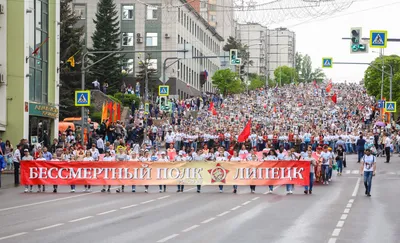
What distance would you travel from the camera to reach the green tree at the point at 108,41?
84812 millimetres

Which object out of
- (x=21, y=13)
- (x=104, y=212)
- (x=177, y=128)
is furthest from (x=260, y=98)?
(x=104, y=212)

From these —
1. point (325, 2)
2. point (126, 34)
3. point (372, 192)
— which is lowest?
→ point (372, 192)

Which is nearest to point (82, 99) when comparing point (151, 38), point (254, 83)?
point (151, 38)

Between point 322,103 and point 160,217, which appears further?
point 322,103

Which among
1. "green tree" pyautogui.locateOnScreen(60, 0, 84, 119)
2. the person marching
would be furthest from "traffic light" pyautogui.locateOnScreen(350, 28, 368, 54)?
"green tree" pyautogui.locateOnScreen(60, 0, 84, 119)

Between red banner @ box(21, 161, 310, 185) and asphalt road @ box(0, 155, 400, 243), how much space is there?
1.72ft

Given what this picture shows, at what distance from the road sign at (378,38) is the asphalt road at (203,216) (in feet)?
20.3

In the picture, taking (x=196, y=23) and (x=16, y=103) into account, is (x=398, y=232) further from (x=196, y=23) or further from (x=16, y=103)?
(x=196, y=23)

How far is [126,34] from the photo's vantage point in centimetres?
9556

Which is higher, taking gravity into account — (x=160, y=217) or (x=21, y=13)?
(x=21, y=13)

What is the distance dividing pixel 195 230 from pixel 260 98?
8016cm

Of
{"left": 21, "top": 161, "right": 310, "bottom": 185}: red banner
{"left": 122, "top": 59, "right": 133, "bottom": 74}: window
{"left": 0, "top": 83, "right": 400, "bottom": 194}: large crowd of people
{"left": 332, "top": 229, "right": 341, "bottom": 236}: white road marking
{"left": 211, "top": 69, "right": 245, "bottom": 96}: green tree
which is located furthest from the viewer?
{"left": 211, "top": 69, "right": 245, "bottom": 96}: green tree

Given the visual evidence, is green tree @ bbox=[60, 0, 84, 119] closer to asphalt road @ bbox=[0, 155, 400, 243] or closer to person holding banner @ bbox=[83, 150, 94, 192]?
person holding banner @ bbox=[83, 150, 94, 192]

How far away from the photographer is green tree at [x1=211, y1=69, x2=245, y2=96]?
Result: 125 meters
